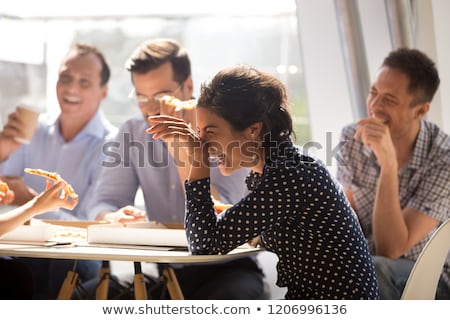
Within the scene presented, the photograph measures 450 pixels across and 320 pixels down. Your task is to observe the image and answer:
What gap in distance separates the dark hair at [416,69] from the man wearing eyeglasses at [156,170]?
697 mm

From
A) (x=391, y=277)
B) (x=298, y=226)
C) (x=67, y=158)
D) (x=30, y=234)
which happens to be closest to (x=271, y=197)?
(x=298, y=226)

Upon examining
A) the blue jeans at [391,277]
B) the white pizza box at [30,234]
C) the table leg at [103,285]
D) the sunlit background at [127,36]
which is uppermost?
the sunlit background at [127,36]

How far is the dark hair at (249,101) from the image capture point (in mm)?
1978

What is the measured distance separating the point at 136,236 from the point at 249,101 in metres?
0.49

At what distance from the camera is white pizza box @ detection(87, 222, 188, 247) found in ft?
6.81

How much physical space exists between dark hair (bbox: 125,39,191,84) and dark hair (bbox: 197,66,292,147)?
2.91 feet

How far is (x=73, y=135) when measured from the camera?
134 inches

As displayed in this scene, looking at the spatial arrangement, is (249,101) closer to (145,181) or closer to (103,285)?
(103,285)

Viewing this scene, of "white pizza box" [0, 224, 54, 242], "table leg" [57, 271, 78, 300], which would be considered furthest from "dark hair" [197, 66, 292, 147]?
"table leg" [57, 271, 78, 300]

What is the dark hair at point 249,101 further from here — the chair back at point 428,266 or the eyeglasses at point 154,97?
the eyeglasses at point 154,97

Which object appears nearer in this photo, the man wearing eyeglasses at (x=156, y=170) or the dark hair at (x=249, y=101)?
the dark hair at (x=249, y=101)

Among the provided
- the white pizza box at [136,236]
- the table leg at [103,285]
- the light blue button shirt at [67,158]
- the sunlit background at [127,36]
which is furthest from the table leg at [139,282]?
the sunlit background at [127,36]

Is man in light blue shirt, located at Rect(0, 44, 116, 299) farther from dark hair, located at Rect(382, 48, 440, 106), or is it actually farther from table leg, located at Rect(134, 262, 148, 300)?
dark hair, located at Rect(382, 48, 440, 106)
